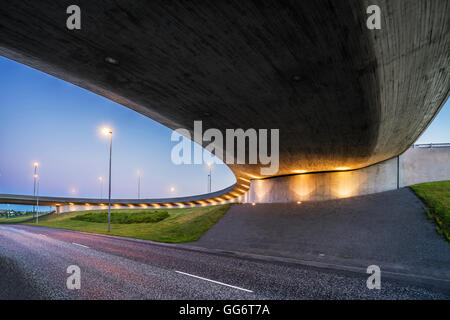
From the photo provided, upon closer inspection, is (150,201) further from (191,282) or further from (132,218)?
(191,282)

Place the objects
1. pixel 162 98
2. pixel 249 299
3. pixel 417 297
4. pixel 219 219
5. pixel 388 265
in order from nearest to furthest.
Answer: pixel 249 299
pixel 417 297
pixel 388 265
pixel 162 98
pixel 219 219

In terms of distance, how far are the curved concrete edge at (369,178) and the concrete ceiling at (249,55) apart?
1016 centimetres

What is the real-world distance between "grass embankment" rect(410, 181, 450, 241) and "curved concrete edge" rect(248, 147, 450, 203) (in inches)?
91.3

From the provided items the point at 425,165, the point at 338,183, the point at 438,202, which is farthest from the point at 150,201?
the point at 438,202

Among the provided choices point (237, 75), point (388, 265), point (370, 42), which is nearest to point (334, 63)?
point (370, 42)

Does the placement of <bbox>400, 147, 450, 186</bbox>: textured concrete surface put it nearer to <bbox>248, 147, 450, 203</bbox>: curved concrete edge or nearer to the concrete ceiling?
<bbox>248, 147, 450, 203</bbox>: curved concrete edge

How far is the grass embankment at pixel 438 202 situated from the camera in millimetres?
12012

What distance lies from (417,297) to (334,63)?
648 centimetres

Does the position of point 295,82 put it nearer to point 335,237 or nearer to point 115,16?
point 115,16

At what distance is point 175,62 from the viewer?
23.5 ft

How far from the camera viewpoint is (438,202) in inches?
594

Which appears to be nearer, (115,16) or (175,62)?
(115,16)

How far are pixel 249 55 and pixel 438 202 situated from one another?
53.5 feet
